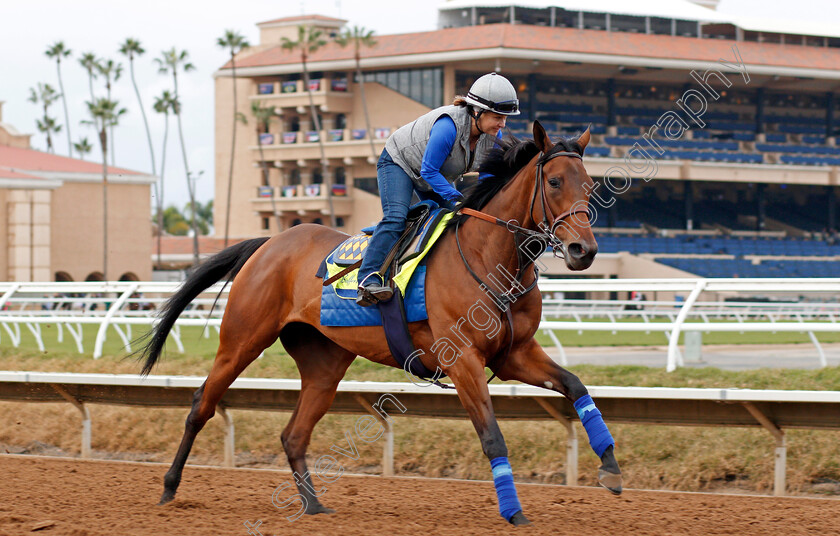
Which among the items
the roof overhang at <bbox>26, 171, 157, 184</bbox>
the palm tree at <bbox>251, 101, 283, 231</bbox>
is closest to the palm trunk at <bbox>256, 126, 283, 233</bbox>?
the palm tree at <bbox>251, 101, 283, 231</bbox>

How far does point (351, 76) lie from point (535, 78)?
26.6 feet

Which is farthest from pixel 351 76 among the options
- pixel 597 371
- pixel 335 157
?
pixel 597 371

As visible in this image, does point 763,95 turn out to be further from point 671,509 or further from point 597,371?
point 671,509

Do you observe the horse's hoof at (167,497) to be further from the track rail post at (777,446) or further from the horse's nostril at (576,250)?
the track rail post at (777,446)

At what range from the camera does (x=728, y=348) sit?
16.4m

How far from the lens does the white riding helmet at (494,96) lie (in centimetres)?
445

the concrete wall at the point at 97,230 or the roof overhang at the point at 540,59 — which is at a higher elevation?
the roof overhang at the point at 540,59

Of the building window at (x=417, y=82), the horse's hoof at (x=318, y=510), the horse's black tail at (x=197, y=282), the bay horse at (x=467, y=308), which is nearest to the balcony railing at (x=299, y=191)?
the building window at (x=417, y=82)

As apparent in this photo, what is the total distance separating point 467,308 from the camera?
4324 mm

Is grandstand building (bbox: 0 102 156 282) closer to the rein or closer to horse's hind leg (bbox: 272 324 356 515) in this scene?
horse's hind leg (bbox: 272 324 356 515)

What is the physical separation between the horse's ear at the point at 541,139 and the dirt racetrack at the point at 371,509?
1.67 m

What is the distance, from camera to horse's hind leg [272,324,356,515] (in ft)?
16.7

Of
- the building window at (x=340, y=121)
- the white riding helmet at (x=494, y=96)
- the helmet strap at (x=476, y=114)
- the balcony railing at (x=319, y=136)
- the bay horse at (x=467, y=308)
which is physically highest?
the building window at (x=340, y=121)

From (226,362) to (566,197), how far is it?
7.03 ft
